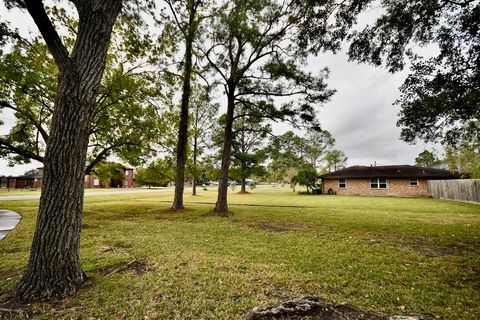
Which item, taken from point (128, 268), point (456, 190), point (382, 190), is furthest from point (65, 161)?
point (382, 190)

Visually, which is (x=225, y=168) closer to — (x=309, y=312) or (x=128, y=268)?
(x=128, y=268)

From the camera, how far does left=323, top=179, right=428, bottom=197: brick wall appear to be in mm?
23328

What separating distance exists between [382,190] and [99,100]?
2838cm

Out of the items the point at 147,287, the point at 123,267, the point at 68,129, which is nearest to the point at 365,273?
the point at 147,287

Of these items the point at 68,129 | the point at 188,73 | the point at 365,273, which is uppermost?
the point at 188,73

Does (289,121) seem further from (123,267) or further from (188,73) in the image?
(123,267)

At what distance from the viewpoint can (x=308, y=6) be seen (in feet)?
20.8

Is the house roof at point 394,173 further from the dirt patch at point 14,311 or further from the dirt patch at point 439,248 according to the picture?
the dirt patch at point 14,311

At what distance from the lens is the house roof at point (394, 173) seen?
77.0 ft

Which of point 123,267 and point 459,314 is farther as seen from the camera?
point 123,267

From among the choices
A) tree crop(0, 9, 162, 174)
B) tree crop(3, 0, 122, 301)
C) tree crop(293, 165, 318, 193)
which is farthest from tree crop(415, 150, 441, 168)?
tree crop(3, 0, 122, 301)

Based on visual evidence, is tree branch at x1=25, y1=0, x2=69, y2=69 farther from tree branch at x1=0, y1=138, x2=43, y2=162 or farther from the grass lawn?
tree branch at x1=0, y1=138, x2=43, y2=162

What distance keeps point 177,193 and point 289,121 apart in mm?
7440

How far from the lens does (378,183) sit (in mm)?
25203
